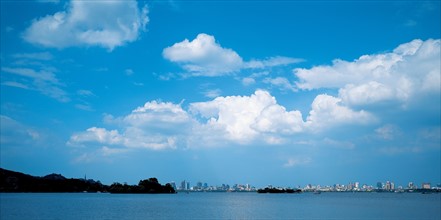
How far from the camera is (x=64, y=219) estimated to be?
265 ft

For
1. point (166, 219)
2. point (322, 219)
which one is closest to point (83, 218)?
point (166, 219)

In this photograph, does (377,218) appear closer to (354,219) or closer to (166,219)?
(354,219)

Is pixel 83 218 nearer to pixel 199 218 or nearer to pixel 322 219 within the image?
pixel 199 218

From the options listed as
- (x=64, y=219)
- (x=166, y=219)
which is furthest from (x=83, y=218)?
(x=166, y=219)

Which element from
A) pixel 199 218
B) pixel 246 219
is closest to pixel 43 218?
pixel 199 218

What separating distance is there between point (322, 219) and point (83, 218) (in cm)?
5077

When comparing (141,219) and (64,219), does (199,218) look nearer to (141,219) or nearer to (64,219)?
(141,219)

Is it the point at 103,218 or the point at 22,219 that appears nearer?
the point at 22,219

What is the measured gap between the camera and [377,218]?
8469 cm

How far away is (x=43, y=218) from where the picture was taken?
81.9 meters

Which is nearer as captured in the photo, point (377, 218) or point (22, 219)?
point (22, 219)

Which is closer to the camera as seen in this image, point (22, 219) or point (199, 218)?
point (22, 219)

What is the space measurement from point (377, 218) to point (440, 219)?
12.7 m

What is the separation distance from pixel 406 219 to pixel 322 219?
691 inches
